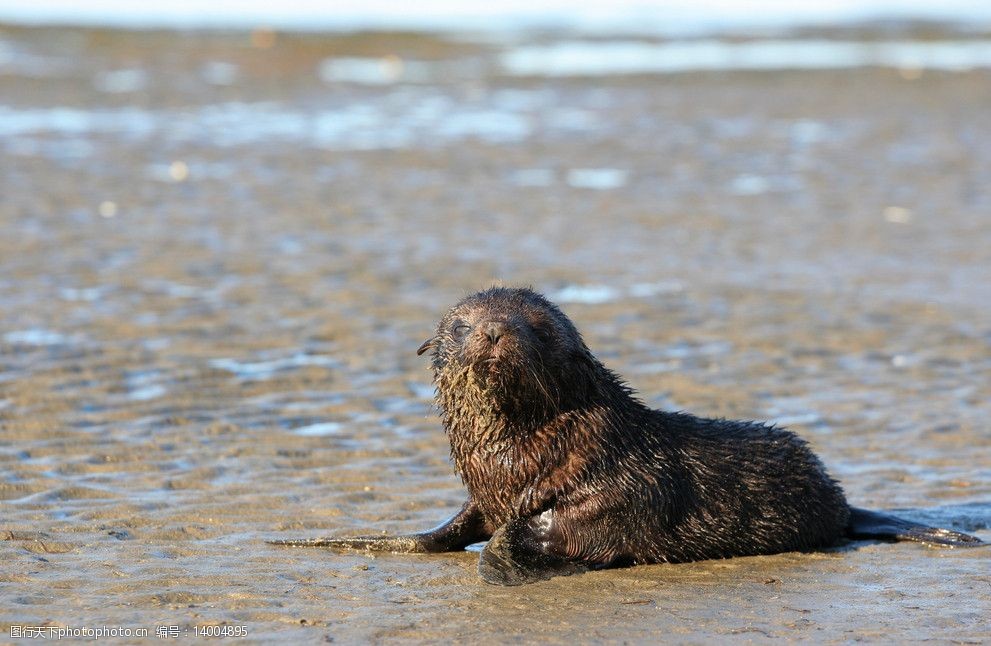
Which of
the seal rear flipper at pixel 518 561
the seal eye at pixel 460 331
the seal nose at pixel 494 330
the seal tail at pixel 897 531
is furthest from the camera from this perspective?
the seal tail at pixel 897 531

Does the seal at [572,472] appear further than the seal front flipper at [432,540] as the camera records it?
No

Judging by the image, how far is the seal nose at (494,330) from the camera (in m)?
6.21

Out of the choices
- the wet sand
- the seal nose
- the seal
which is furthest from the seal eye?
the wet sand

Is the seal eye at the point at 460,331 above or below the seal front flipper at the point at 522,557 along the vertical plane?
above

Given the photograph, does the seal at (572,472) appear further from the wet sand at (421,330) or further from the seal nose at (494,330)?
the wet sand at (421,330)

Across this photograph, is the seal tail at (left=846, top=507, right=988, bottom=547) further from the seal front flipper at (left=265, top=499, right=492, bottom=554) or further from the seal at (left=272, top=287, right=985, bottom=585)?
the seal front flipper at (left=265, top=499, right=492, bottom=554)

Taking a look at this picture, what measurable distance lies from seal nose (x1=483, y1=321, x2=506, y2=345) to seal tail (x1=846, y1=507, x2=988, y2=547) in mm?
1862

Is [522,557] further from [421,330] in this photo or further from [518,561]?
[421,330]

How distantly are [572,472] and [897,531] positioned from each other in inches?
59.5

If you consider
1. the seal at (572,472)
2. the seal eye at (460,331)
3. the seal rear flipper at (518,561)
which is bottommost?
the seal rear flipper at (518,561)

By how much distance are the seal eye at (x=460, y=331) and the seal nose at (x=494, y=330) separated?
158 mm

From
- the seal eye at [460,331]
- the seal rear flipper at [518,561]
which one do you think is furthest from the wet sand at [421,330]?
the seal eye at [460,331]

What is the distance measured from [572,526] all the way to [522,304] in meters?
0.95

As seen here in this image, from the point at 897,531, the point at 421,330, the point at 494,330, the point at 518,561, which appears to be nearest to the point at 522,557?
the point at 518,561
